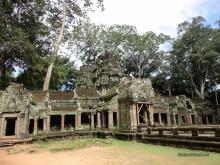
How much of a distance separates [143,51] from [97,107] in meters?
23.3

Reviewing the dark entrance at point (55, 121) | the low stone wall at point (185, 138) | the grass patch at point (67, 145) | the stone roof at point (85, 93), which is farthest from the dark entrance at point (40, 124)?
the low stone wall at point (185, 138)

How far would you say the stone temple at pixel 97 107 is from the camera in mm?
20656

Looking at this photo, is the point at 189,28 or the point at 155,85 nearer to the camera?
the point at 189,28

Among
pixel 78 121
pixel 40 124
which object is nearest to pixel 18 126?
pixel 40 124

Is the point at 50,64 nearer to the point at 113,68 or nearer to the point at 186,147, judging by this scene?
the point at 113,68

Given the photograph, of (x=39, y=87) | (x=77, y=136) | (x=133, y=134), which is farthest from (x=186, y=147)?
(x=39, y=87)

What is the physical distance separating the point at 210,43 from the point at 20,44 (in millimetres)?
32226

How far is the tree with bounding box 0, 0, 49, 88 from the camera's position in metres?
24.8

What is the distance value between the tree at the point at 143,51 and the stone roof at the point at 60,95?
22492 millimetres

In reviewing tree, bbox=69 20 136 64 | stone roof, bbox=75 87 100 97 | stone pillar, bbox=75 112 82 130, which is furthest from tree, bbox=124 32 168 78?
stone pillar, bbox=75 112 82 130

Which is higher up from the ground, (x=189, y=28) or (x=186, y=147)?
(x=189, y=28)

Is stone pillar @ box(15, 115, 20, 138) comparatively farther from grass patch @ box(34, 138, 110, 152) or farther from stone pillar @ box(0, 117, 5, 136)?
grass patch @ box(34, 138, 110, 152)

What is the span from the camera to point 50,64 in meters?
29.6

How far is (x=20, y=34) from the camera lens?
Answer: 2458cm
